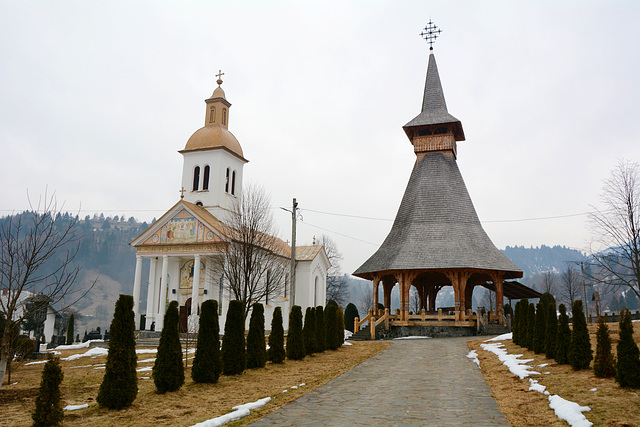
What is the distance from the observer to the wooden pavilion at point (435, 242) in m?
26.4

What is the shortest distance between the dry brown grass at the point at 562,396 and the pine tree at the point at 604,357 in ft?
0.56

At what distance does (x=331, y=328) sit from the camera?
18.6 meters

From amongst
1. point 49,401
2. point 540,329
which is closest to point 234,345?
point 49,401

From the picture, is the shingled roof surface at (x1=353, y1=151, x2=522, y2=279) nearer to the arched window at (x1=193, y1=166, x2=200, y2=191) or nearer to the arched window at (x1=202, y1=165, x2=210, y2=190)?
the arched window at (x1=202, y1=165, x2=210, y2=190)

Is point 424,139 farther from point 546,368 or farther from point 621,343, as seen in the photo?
point 621,343

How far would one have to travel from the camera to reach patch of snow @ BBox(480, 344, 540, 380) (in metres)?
11.1

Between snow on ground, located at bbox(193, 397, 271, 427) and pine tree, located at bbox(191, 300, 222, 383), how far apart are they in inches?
87.1

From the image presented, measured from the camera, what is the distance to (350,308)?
38.1m

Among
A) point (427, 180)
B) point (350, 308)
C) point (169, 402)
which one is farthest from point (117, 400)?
point (350, 308)

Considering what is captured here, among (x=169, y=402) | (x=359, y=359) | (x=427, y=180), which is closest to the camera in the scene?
(x=169, y=402)

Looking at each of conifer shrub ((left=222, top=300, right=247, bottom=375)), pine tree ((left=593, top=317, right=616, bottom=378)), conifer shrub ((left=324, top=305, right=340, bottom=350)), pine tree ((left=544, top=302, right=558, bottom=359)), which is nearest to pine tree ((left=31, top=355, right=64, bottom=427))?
conifer shrub ((left=222, top=300, right=247, bottom=375))

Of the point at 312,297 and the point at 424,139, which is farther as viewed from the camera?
the point at 312,297

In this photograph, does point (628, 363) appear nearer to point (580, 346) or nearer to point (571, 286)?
point (580, 346)

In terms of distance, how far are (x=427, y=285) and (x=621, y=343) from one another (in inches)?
1033
